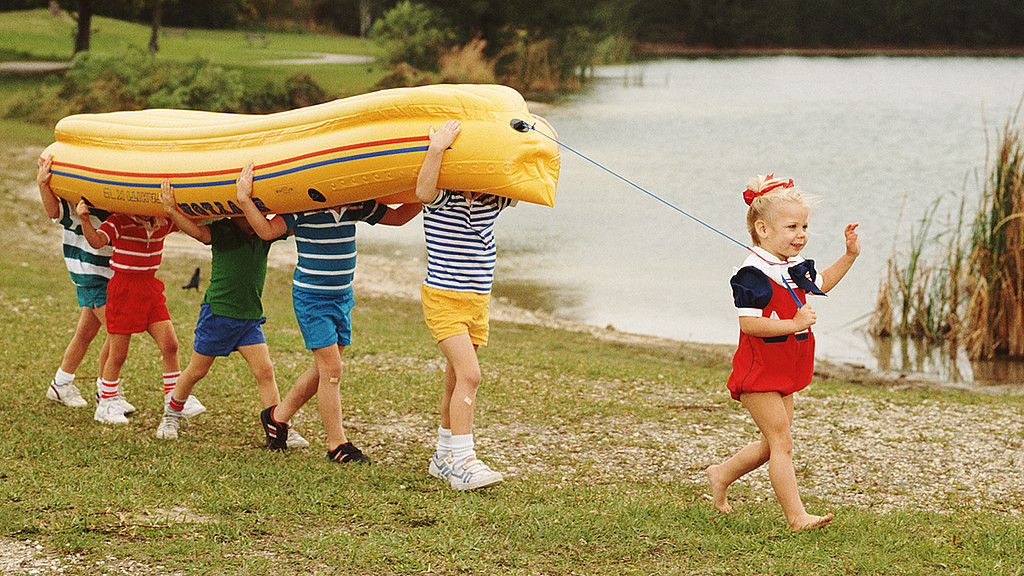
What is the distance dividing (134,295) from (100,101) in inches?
1052

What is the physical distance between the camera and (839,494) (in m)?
5.95

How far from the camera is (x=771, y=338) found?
4.71 m

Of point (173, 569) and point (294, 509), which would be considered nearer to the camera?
point (173, 569)

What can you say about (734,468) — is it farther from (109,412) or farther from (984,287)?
(984,287)

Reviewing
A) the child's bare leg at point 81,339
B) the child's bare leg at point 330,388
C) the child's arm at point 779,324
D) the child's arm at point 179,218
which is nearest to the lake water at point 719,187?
the child's arm at point 779,324

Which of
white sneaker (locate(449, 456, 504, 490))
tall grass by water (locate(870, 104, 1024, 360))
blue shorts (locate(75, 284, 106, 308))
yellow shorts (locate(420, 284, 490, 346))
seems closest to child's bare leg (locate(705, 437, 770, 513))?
white sneaker (locate(449, 456, 504, 490))

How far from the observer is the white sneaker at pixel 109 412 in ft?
21.7

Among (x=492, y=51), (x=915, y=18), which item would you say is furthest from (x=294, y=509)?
(x=915, y=18)

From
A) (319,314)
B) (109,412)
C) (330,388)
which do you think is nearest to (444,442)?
(330,388)

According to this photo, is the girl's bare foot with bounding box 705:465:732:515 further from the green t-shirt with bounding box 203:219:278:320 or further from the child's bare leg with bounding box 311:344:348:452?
the green t-shirt with bounding box 203:219:278:320

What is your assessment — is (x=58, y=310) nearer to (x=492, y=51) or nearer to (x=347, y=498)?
(x=347, y=498)

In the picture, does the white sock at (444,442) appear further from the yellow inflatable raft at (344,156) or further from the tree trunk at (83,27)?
the tree trunk at (83,27)

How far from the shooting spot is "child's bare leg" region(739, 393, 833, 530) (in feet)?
15.6

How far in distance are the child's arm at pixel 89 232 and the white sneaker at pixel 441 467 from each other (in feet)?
8.45
